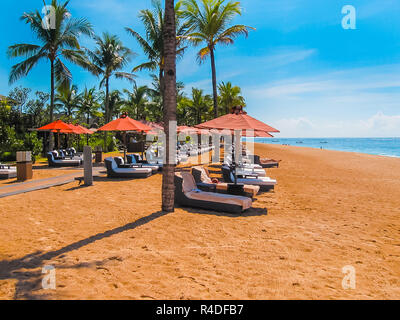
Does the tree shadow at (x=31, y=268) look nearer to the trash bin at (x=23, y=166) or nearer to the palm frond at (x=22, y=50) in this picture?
the trash bin at (x=23, y=166)

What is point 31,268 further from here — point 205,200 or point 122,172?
point 122,172

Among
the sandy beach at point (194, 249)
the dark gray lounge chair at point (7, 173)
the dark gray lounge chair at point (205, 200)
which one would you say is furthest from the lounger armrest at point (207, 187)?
the dark gray lounge chair at point (7, 173)

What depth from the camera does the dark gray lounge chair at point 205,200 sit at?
6141mm

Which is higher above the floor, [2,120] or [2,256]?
[2,120]

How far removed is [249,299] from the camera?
2756 millimetres

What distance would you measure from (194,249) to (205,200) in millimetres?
2353

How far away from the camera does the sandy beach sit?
2951 millimetres

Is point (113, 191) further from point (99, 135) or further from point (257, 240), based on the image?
point (99, 135)

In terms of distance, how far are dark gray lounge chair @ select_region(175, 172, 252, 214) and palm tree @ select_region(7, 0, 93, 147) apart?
580 inches

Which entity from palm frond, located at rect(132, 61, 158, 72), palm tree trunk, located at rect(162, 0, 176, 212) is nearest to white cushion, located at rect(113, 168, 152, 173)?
palm tree trunk, located at rect(162, 0, 176, 212)

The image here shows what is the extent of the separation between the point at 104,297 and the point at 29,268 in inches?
54.4

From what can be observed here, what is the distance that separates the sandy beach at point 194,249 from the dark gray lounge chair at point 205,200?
199mm
